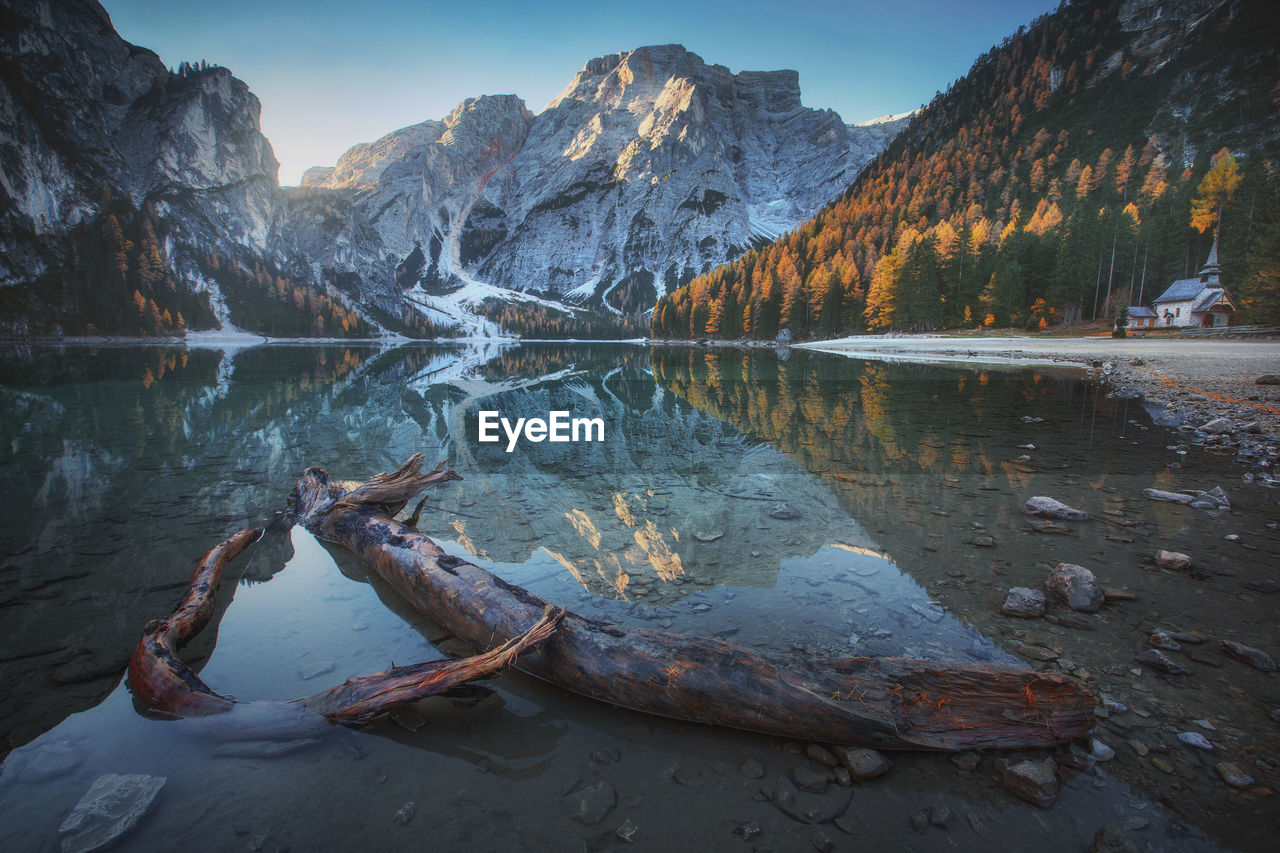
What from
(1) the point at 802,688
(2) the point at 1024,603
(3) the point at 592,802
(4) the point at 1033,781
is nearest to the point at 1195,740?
(4) the point at 1033,781

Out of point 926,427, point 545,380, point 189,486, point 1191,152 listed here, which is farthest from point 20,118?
point 1191,152

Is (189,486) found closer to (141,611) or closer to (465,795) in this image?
(141,611)

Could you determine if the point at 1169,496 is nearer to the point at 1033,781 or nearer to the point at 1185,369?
the point at 1033,781

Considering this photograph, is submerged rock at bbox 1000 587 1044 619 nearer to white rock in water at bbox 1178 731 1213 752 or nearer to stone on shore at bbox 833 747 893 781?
white rock in water at bbox 1178 731 1213 752

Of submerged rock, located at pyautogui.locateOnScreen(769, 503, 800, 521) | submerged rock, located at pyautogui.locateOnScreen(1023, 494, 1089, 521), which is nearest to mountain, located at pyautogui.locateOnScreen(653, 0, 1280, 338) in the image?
submerged rock, located at pyautogui.locateOnScreen(1023, 494, 1089, 521)

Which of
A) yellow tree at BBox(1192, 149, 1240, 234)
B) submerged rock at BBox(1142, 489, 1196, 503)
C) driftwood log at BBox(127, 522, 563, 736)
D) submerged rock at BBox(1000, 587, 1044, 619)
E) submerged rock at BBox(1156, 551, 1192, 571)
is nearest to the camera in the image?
driftwood log at BBox(127, 522, 563, 736)
